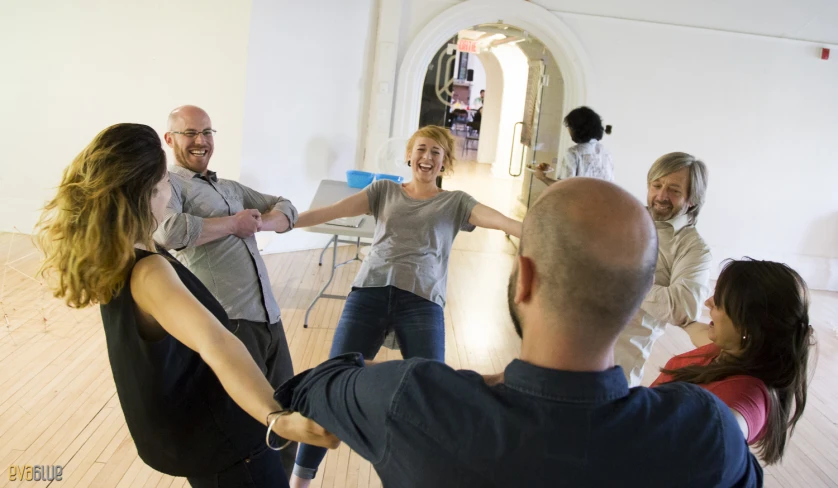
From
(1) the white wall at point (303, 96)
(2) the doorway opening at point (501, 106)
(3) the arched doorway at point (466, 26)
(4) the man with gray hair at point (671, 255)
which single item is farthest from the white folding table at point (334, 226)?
(2) the doorway opening at point (501, 106)

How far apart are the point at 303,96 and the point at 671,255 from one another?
469 centimetres

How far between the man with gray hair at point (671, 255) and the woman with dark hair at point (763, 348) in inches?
22.7

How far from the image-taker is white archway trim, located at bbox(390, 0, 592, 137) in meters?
7.22

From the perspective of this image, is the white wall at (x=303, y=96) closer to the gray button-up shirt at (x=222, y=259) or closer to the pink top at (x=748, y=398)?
the gray button-up shirt at (x=222, y=259)

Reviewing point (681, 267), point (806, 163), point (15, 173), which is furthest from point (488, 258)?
point (681, 267)

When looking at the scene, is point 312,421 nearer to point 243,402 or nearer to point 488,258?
point 243,402

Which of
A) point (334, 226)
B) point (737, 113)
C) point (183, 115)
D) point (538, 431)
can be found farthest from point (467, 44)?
point (538, 431)

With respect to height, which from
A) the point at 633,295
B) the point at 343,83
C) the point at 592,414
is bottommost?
the point at 592,414

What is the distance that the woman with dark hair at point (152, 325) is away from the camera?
1.49 m

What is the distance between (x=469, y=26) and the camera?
7434 millimetres

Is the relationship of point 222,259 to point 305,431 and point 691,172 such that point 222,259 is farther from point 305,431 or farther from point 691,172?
point 691,172

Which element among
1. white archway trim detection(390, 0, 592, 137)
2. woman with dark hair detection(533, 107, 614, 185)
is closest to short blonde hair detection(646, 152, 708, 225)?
woman with dark hair detection(533, 107, 614, 185)

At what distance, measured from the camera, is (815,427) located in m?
4.25

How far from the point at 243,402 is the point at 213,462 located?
285 millimetres
